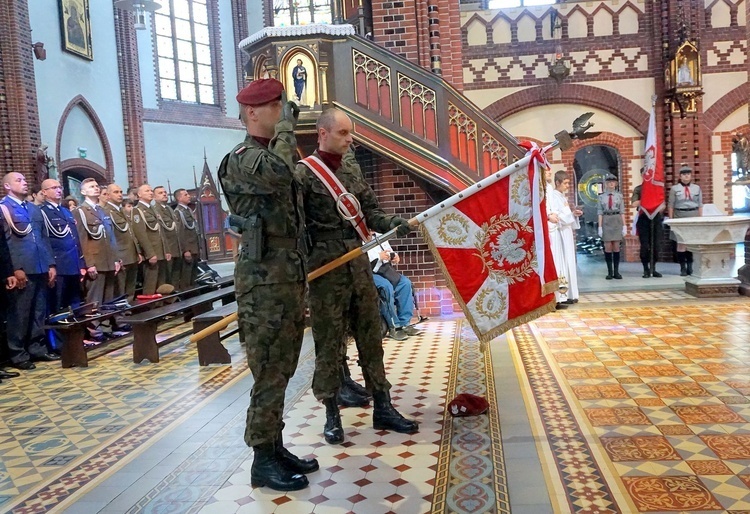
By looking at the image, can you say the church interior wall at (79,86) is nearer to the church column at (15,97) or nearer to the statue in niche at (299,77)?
the church column at (15,97)

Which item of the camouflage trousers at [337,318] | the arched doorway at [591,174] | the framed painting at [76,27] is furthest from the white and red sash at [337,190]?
the framed painting at [76,27]

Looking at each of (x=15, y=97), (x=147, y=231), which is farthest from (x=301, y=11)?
(x=147, y=231)

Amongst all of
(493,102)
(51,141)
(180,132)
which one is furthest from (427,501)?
(180,132)

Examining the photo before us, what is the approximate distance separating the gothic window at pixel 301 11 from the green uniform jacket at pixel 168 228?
37.5 feet

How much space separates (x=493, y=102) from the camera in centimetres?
1270

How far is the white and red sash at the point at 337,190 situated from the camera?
12.0 ft

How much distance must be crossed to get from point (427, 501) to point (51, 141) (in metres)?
12.6

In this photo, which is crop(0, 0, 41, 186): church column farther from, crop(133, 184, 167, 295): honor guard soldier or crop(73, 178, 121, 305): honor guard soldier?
crop(73, 178, 121, 305): honor guard soldier

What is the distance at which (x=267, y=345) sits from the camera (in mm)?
3090

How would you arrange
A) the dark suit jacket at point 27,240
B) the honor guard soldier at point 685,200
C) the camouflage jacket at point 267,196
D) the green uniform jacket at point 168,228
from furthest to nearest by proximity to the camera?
Result: the honor guard soldier at point 685,200, the green uniform jacket at point 168,228, the dark suit jacket at point 27,240, the camouflage jacket at point 267,196

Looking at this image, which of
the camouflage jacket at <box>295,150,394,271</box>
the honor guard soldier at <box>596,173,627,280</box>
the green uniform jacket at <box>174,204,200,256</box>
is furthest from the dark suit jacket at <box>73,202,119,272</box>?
the honor guard soldier at <box>596,173,627,280</box>

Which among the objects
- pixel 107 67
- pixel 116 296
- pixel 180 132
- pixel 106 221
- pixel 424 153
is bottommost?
pixel 116 296

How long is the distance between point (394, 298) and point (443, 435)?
303 cm

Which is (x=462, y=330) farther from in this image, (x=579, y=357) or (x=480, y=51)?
(x=480, y=51)
